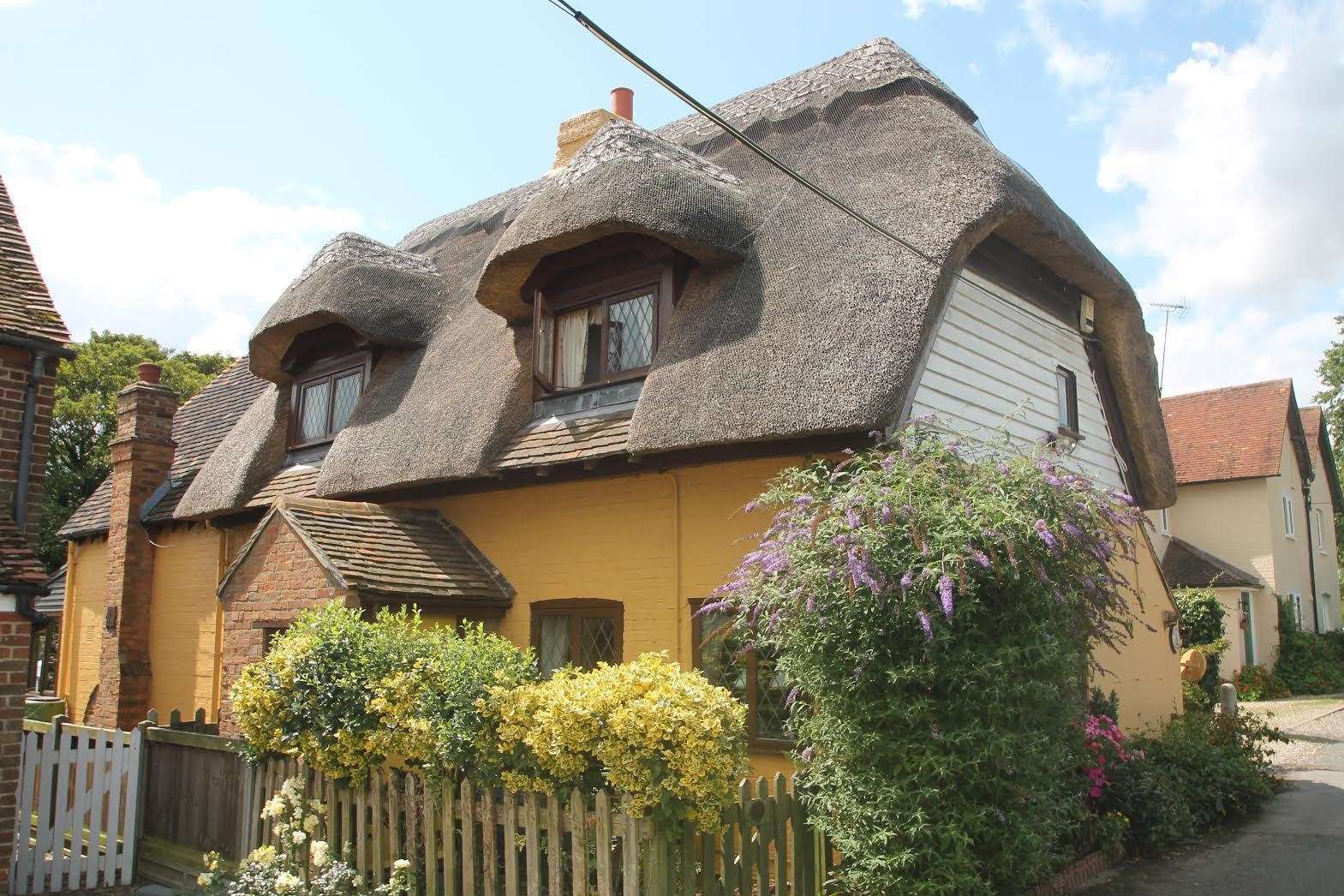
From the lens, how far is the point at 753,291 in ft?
31.4

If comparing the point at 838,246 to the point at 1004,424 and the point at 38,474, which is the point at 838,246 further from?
the point at 38,474

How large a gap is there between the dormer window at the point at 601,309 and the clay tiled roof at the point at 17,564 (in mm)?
5023

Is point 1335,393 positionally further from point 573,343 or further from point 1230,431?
point 573,343

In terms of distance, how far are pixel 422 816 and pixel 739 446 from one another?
3.88m

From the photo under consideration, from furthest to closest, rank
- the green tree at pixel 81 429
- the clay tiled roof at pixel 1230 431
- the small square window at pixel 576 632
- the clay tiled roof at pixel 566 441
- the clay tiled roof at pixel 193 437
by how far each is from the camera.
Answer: the green tree at pixel 81 429 < the clay tiled roof at pixel 1230 431 < the clay tiled roof at pixel 193 437 < the small square window at pixel 576 632 < the clay tiled roof at pixel 566 441

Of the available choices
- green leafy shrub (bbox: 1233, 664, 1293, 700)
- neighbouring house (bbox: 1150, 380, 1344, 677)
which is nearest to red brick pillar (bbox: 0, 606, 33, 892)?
neighbouring house (bbox: 1150, 380, 1344, 677)

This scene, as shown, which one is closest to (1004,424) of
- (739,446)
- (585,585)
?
(739,446)

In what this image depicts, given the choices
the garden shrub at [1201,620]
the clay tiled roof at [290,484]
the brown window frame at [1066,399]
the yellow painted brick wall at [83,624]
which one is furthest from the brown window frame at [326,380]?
the garden shrub at [1201,620]

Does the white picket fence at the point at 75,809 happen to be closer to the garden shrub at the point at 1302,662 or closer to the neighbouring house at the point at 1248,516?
the neighbouring house at the point at 1248,516

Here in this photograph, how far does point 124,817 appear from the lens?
9.28 metres

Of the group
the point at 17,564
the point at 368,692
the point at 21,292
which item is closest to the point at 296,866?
the point at 368,692

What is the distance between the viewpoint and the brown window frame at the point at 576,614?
995 cm

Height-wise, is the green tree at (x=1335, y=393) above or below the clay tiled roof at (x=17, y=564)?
above

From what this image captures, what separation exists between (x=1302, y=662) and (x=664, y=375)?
24.4 m
